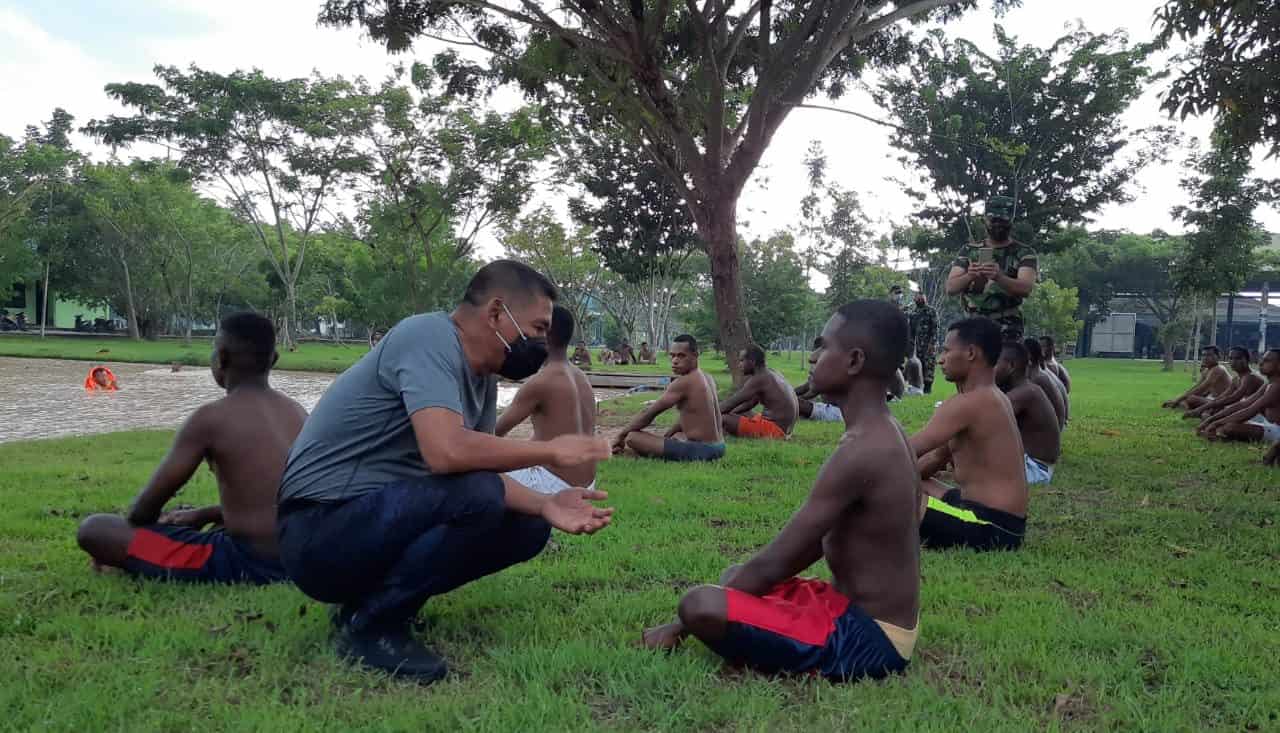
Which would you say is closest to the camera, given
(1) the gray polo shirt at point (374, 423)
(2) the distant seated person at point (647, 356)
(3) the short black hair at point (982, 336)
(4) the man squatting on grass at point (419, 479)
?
(4) the man squatting on grass at point (419, 479)

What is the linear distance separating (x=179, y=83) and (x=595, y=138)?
1479cm

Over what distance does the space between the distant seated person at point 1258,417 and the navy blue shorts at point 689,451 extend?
6372 mm

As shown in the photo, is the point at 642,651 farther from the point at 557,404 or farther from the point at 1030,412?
the point at 1030,412

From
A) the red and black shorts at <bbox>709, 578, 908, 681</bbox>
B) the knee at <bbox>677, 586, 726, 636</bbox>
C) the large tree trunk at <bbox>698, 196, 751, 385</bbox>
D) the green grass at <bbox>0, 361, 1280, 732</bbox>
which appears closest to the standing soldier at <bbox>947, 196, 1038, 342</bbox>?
the green grass at <bbox>0, 361, 1280, 732</bbox>

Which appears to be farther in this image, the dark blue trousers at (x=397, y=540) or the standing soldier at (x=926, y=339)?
the standing soldier at (x=926, y=339)

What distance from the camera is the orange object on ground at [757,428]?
37.1ft

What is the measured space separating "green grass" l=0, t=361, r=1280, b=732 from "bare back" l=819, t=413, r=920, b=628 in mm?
319

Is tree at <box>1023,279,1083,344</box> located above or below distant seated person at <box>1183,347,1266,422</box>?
above

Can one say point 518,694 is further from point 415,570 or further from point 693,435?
point 693,435

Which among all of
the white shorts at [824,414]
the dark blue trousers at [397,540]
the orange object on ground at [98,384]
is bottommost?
the orange object on ground at [98,384]

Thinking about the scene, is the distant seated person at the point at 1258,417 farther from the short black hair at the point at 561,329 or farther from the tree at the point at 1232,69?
the short black hair at the point at 561,329

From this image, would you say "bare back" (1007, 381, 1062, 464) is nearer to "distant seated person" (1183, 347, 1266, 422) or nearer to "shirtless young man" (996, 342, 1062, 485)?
"shirtless young man" (996, 342, 1062, 485)

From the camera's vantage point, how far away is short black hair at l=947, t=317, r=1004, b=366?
5473 mm

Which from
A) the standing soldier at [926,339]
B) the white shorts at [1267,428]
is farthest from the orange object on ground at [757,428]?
the standing soldier at [926,339]
